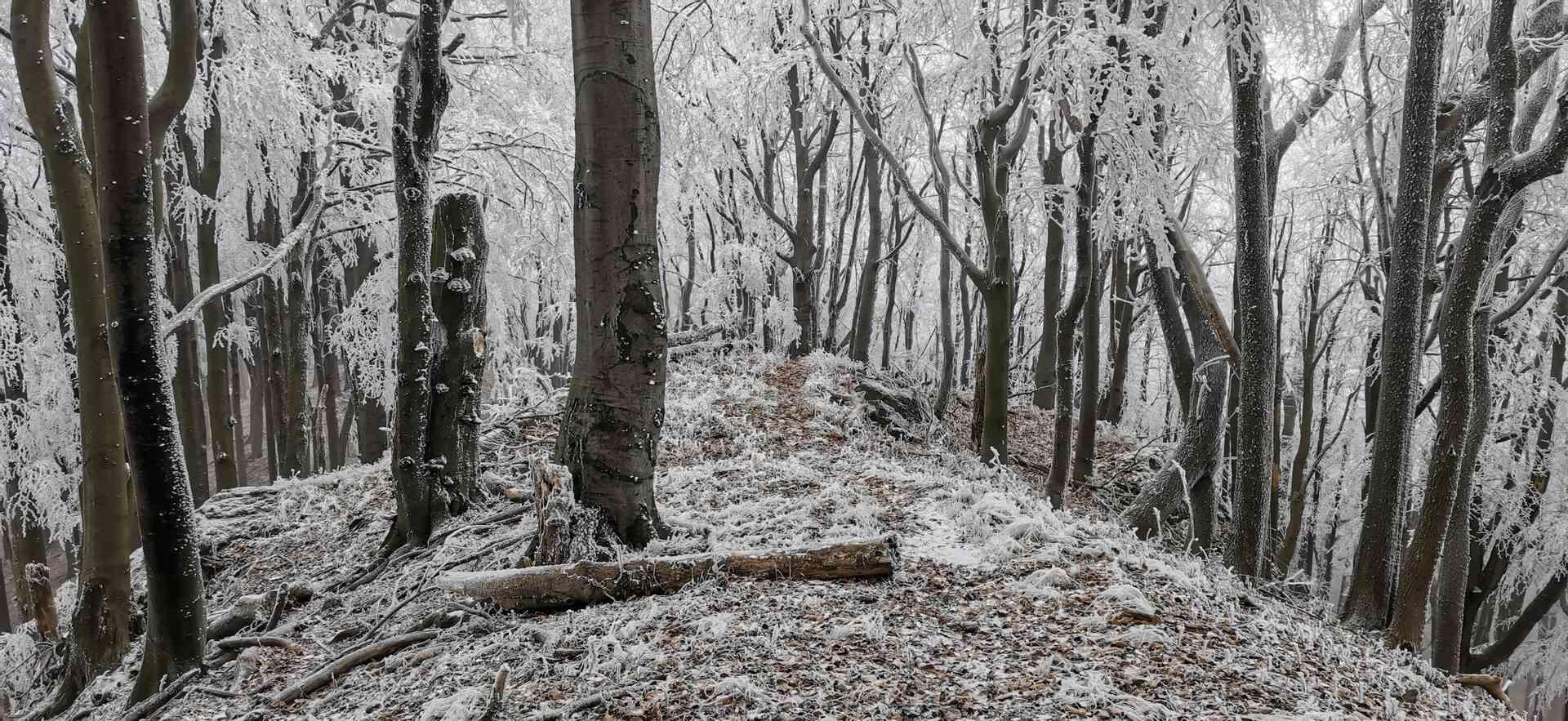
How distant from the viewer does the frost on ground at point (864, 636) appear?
2648 mm

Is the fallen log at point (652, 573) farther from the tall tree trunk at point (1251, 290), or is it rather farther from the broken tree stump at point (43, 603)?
the broken tree stump at point (43, 603)

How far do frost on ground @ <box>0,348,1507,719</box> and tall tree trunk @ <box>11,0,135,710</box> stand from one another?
530 mm

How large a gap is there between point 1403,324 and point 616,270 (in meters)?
5.11

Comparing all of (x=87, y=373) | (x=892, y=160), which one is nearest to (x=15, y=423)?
(x=87, y=373)

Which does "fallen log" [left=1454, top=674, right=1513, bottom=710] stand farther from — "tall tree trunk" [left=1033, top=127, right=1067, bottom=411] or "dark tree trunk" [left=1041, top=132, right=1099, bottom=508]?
"tall tree trunk" [left=1033, top=127, right=1067, bottom=411]

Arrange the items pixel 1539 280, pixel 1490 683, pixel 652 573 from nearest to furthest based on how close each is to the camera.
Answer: pixel 652 573
pixel 1490 683
pixel 1539 280

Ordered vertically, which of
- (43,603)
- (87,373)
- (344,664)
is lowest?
(43,603)

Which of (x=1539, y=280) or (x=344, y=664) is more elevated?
(x=1539, y=280)

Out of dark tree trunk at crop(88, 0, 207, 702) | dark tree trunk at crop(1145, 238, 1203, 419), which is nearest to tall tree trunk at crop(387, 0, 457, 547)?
dark tree trunk at crop(88, 0, 207, 702)

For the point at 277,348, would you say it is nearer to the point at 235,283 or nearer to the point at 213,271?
the point at 213,271

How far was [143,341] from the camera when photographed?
390cm

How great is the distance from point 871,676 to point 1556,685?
15.8 m

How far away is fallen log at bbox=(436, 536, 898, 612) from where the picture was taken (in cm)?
356

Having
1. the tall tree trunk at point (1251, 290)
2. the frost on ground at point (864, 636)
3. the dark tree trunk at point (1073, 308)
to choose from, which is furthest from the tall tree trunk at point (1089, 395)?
the frost on ground at point (864, 636)
